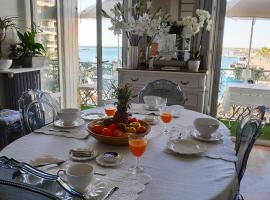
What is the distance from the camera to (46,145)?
134 centimetres

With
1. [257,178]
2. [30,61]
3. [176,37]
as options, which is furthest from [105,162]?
[176,37]

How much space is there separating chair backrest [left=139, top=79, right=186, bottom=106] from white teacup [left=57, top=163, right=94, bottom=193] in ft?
4.79

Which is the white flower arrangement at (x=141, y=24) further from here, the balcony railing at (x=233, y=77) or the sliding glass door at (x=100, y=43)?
the balcony railing at (x=233, y=77)

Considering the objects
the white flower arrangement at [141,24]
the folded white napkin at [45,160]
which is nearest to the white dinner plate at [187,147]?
the folded white napkin at [45,160]

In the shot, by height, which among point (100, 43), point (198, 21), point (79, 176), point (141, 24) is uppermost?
point (198, 21)

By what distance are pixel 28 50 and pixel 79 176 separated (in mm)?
2442

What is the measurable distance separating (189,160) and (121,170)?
324mm

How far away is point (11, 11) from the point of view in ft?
9.61

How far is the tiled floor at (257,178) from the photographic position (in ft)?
7.20

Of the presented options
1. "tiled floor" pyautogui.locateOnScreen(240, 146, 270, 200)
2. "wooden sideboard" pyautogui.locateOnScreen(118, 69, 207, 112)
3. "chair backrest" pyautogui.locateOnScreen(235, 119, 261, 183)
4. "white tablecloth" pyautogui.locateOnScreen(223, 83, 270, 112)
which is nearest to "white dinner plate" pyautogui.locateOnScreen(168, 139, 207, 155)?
"chair backrest" pyautogui.locateOnScreen(235, 119, 261, 183)

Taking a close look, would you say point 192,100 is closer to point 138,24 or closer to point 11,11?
point 138,24

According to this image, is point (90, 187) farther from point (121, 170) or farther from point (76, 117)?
point (76, 117)

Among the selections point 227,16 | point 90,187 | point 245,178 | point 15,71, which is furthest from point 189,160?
point 227,16

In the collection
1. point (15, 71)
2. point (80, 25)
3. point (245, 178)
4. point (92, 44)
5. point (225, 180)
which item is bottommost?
point (245, 178)
